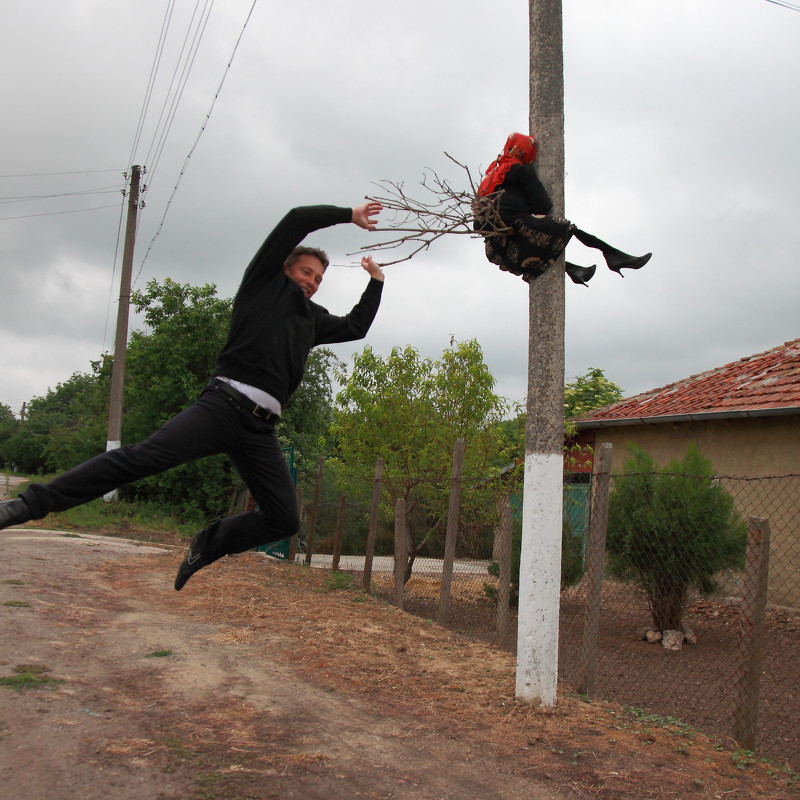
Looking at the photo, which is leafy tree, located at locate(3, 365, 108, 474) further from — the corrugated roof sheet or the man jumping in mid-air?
the man jumping in mid-air

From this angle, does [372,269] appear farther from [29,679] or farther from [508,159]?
[29,679]

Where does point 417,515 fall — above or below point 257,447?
below

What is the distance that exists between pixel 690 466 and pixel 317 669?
5.30m

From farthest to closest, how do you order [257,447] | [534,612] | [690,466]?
[690,466]
[534,612]
[257,447]

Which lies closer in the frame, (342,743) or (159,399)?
(342,743)

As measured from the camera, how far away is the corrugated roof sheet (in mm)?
10969

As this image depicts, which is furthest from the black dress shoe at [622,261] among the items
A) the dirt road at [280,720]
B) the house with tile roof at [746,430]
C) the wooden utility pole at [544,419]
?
the house with tile roof at [746,430]

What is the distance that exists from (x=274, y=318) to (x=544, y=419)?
6.89 ft

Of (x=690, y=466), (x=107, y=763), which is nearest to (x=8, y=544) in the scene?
(x=107, y=763)

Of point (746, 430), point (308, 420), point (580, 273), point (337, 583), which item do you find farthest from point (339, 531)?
point (308, 420)

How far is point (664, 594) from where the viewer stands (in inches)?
319

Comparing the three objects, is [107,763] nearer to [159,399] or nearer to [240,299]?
[240,299]

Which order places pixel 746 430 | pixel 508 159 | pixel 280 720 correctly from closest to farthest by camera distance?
pixel 280 720 → pixel 508 159 → pixel 746 430

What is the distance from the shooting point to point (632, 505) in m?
8.42
